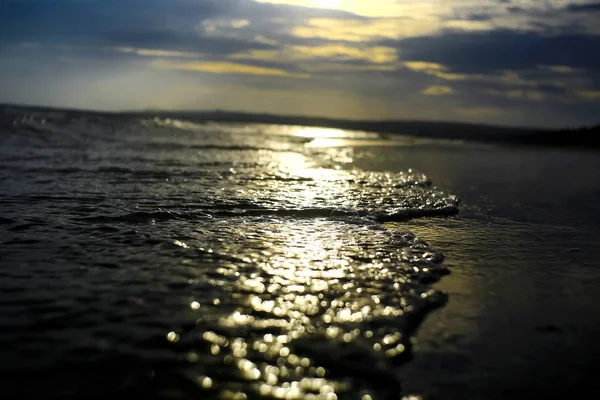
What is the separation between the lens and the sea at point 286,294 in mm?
3074

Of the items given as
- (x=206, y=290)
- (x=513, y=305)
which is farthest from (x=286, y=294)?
(x=513, y=305)

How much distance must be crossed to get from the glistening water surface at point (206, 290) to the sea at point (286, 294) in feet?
0.05

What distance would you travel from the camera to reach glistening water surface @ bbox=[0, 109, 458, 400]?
3.05 metres

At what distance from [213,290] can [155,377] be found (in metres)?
1.35

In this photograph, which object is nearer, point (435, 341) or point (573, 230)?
point (435, 341)

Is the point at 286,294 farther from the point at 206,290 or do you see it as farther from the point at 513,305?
the point at 513,305

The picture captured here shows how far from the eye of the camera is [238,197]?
844cm

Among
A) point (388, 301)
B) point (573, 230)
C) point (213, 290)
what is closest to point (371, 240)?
point (388, 301)

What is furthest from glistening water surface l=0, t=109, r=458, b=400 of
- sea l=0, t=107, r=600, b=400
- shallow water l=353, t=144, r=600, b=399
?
shallow water l=353, t=144, r=600, b=399

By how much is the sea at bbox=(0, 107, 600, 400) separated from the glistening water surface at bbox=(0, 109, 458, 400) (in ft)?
0.05

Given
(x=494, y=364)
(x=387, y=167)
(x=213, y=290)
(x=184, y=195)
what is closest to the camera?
(x=494, y=364)

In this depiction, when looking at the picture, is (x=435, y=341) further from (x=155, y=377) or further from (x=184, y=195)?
(x=184, y=195)

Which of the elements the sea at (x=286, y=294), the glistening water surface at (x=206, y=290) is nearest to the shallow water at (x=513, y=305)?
the sea at (x=286, y=294)

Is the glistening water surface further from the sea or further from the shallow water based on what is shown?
the shallow water
